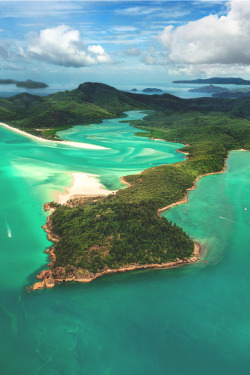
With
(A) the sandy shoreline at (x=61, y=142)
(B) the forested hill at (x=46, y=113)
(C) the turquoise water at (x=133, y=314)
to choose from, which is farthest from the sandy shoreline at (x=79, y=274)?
(B) the forested hill at (x=46, y=113)

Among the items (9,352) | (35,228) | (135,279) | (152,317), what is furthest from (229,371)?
(35,228)

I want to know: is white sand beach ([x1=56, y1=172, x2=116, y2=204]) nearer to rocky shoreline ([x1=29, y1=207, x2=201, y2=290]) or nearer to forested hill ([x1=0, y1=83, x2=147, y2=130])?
rocky shoreline ([x1=29, y1=207, x2=201, y2=290])

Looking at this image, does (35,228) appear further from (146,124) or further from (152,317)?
(146,124)

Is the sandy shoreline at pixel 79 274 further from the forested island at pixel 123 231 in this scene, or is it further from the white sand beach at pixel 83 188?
the white sand beach at pixel 83 188

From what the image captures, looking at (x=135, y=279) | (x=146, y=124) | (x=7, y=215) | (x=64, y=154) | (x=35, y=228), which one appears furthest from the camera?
(x=146, y=124)

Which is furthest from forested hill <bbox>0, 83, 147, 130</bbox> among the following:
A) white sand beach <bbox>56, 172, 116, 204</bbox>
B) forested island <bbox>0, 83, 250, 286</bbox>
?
forested island <bbox>0, 83, 250, 286</bbox>

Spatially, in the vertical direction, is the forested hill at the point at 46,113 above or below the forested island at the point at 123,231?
above

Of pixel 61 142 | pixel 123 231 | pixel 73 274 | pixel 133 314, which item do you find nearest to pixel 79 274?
pixel 73 274
